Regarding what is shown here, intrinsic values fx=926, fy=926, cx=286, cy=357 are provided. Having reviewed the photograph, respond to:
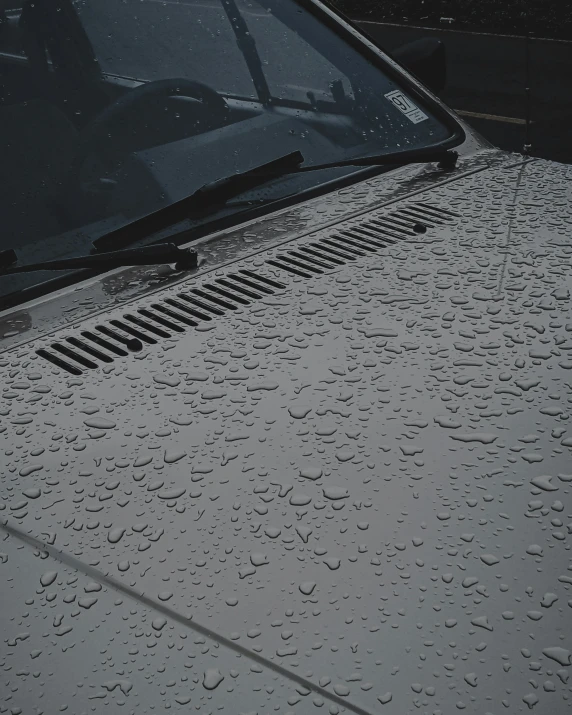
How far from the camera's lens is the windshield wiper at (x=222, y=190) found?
1.88 m

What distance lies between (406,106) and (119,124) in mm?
862

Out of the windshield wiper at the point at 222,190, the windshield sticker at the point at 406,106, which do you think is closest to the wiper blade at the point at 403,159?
the windshield wiper at the point at 222,190

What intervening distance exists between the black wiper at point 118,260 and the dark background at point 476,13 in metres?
11.2

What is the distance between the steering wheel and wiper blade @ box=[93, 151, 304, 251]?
4.1 inches

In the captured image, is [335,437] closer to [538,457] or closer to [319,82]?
[538,457]

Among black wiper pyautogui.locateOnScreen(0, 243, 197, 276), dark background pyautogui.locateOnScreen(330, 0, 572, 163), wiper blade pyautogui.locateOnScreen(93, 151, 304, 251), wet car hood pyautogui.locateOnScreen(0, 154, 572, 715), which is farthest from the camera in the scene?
dark background pyautogui.locateOnScreen(330, 0, 572, 163)

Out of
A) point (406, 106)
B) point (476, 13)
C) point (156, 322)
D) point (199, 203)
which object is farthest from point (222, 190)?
Result: point (476, 13)

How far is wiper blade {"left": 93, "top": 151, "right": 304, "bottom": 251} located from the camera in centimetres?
188

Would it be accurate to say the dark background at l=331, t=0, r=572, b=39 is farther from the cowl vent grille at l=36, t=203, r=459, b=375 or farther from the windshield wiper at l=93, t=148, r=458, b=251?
the cowl vent grille at l=36, t=203, r=459, b=375

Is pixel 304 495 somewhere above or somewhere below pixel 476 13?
above

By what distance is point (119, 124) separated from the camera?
202cm

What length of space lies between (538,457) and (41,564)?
701 mm

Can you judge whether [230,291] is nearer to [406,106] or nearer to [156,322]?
[156,322]

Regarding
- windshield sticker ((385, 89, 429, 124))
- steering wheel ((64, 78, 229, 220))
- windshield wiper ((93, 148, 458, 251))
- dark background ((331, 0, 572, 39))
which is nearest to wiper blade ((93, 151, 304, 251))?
windshield wiper ((93, 148, 458, 251))
